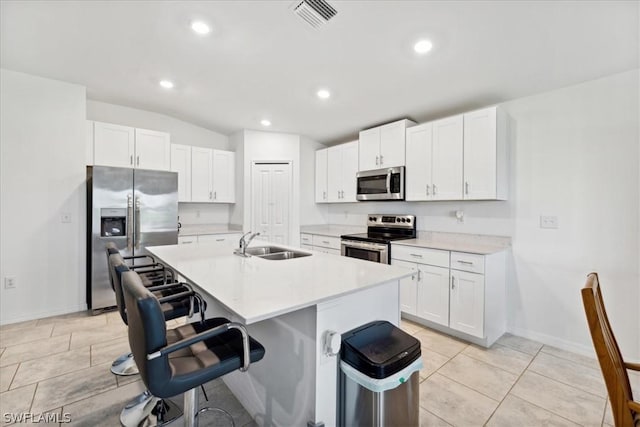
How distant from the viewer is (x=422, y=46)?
2232 millimetres

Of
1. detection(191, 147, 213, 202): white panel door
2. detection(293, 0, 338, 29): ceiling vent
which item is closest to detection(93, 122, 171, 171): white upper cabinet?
detection(191, 147, 213, 202): white panel door

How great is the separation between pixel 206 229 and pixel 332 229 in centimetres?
212

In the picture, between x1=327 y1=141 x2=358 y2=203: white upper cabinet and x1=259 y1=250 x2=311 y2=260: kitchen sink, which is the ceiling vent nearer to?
x1=259 y1=250 x2=311 y2=260: kitchen sink

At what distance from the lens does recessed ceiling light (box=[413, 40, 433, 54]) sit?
2.19m

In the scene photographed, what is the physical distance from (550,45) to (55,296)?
17.5 feet

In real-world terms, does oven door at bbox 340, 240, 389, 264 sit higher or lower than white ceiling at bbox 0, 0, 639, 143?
lower

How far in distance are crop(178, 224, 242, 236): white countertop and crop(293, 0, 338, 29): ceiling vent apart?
317 cm

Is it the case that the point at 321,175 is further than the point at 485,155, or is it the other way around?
the point at 321,175

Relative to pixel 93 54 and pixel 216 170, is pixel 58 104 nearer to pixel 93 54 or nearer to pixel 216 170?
pixel 93 54

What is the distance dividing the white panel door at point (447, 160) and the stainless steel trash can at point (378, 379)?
2.10 m

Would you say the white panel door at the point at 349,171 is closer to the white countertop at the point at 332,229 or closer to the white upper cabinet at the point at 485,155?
the white countertop at the point at 332,229

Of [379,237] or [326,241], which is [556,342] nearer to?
[379,237]

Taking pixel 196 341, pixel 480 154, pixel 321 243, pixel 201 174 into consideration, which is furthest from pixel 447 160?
pixel 201 174

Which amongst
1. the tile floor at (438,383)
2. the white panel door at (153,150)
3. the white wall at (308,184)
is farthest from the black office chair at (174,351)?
the white wall at (308,184)
